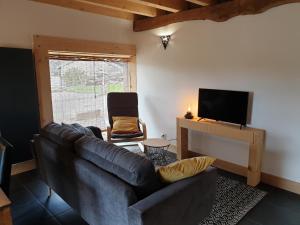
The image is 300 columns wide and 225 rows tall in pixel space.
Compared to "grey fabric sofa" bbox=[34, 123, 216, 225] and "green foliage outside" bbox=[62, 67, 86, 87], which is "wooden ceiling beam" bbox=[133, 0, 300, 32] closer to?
"green foliage outside" bbox=[62, 67, 86, 87]

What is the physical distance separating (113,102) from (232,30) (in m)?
2.34

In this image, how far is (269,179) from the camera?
3.05 metres

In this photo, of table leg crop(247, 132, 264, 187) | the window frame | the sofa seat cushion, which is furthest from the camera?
the window frame

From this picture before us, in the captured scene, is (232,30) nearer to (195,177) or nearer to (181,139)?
(181,139)

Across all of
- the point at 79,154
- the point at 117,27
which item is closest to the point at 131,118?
the point at 117,27

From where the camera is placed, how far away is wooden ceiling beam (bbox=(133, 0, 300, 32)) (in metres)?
2.83

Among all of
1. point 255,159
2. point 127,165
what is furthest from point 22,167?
point 255,159

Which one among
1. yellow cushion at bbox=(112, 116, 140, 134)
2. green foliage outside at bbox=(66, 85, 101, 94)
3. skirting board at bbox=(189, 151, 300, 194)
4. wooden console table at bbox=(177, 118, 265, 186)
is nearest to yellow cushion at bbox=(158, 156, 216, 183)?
wooden console table at bbox=(177, 118, 265, 186)

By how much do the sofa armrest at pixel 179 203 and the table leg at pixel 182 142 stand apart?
1854 millimetres

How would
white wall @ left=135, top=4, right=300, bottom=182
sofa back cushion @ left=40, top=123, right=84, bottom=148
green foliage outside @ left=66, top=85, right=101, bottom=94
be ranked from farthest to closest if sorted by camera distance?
green foliage outside @ left=66, top=85, right=101, bottom=94, white wall @ left=135, top=4, right=300, bottom=182, sofa back cushion @ left=40, top=123, right=84, bottom=148

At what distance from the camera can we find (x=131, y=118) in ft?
14.1

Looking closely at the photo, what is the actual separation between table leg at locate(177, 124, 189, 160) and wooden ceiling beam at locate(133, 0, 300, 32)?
1717 millimetres

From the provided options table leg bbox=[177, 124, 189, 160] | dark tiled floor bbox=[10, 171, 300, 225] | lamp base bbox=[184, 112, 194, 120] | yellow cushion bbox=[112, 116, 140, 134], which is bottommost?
dark tiled floor bbox=[10, 171, 300, 225]

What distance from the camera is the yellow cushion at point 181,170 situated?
1708 millimetres
